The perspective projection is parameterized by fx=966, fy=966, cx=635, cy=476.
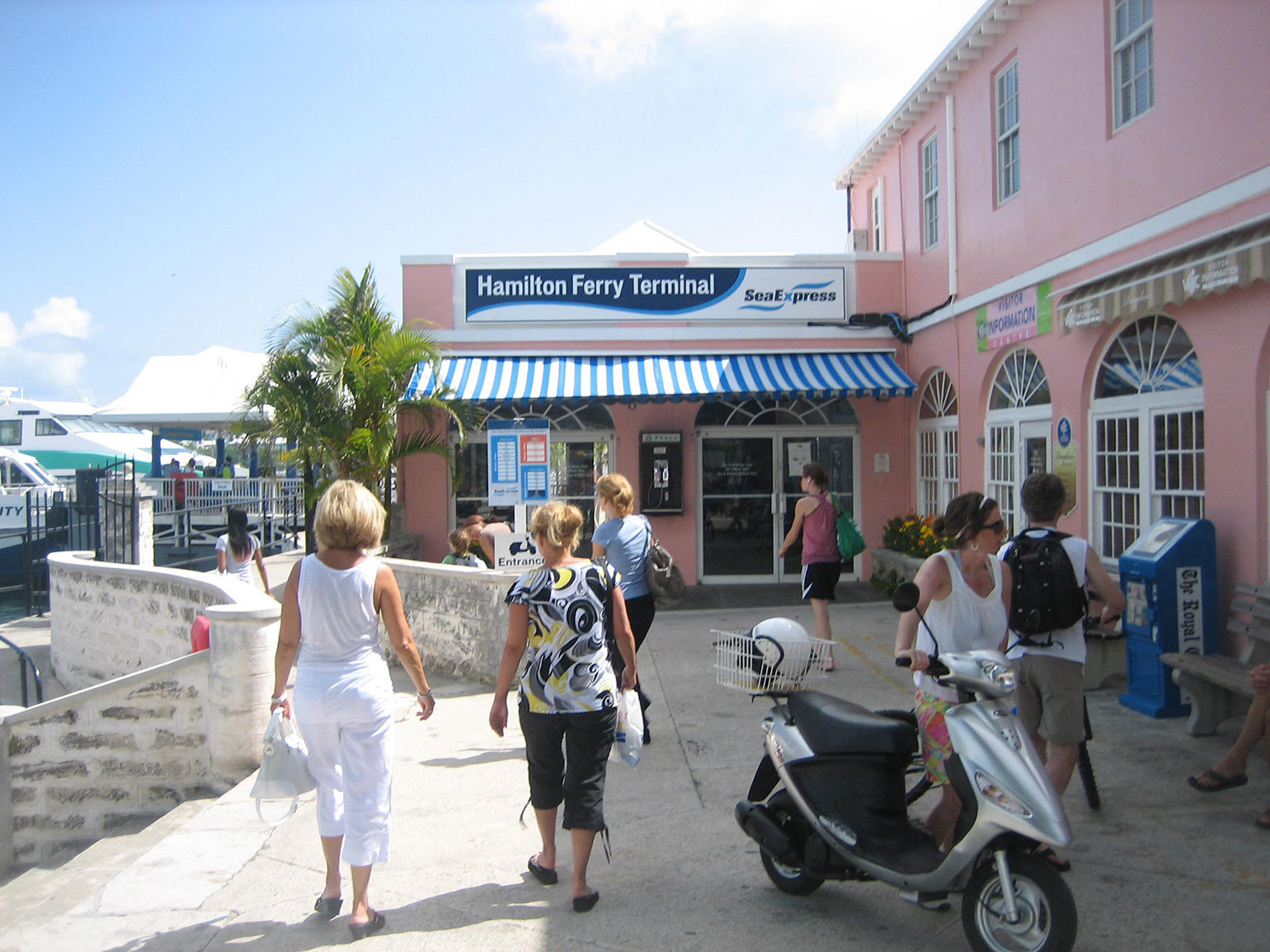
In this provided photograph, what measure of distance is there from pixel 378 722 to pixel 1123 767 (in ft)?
13.1

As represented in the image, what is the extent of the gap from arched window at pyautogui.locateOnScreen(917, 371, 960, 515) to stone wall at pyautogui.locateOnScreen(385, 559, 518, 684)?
5798 millimetres

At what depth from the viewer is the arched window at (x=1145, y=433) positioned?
6777 millimetres

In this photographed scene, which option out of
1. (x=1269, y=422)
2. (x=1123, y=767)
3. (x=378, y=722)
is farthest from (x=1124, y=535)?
(x=378, y=722)

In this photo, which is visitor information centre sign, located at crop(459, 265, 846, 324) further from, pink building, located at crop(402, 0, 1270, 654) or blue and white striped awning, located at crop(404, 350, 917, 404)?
blue and white striped awning, located at crop(404, 350, 917, 404)

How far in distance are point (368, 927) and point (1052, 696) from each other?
2959 millimetres

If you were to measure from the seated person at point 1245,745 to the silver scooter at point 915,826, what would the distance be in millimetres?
1937

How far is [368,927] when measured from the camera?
3.62 m

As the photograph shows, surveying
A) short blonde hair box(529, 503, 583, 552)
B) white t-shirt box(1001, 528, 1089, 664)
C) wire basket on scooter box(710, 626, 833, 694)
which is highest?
short blonde hair box(529, 503, 583, 552)

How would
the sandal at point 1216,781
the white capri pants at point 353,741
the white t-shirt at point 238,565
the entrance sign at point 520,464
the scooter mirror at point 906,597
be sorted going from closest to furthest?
the scooter mirror at point 906,597 < the white capri pants at point 353,741 < the sandal at point 1216,781 < the entrance sign at point 520,464 < the white t-shirt at point 238,565

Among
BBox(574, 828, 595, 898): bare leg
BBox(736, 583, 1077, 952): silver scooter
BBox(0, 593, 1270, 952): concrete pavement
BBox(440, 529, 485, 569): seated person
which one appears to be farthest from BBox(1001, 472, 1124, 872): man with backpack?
BBox(440, 529, 485, 569): seated person

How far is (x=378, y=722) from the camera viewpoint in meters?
3.63

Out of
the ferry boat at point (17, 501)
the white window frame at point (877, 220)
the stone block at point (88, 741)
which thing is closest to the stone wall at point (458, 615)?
the stone block at point (88, 741)

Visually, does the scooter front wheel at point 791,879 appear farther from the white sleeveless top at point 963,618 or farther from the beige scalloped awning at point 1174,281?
the beige scalloped awning at point 1174,281

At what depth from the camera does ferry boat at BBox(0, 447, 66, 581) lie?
1492 cm
